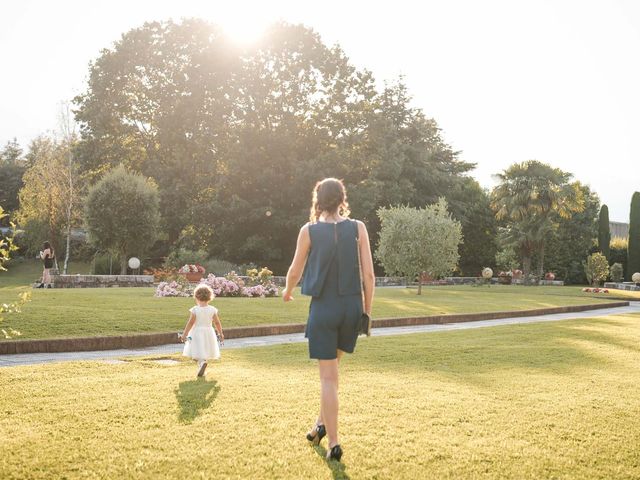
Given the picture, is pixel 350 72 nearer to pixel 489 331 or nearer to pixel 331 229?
pixel 489 331

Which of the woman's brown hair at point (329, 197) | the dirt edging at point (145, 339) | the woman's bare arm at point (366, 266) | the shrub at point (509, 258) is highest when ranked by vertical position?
the shrub at point (509, 258)

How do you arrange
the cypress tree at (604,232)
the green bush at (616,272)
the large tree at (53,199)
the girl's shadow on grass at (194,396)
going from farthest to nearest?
the cypress tree at (604,232) → the green bush at (616,272) → the large tree at (53,199) → the girl's shadow on grass at (194,396)

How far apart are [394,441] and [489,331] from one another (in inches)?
428

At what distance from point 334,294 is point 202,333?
14.1 feet

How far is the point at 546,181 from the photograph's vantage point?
159 feet

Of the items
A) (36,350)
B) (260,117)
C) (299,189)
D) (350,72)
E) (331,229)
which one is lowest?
(36,350)

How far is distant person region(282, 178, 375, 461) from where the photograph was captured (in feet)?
15.6

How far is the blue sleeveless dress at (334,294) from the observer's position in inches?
188

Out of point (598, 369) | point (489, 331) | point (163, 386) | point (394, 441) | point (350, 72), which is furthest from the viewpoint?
point (350, 72)

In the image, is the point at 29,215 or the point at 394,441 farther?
the point at 29,215

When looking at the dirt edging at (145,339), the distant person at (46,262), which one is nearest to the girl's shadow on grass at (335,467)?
the dirt edging at (145,339)

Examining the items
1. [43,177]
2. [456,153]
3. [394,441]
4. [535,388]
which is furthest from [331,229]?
[456,153]

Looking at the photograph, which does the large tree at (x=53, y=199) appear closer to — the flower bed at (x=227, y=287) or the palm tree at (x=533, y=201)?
the flower bed at (x=227, y=287)

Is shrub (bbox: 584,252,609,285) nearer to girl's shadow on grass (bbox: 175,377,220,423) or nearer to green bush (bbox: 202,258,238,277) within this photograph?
green bush (bbox: 202,258,238,277)
